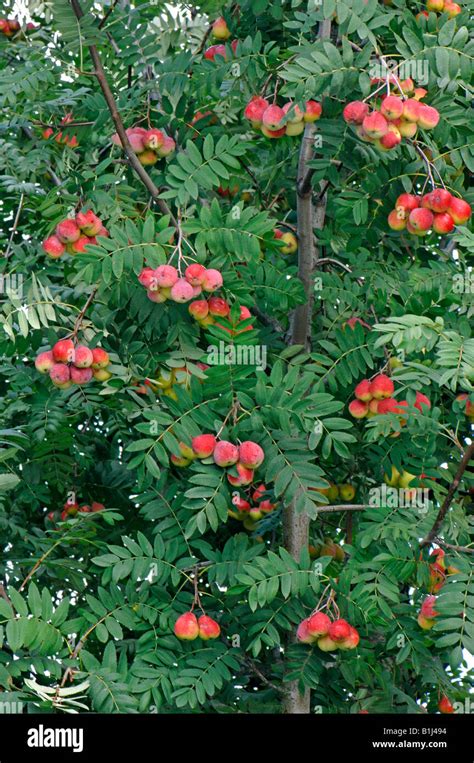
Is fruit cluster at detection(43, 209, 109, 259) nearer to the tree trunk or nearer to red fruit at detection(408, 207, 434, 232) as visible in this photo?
the tree trunk

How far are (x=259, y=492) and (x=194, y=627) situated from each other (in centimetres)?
63

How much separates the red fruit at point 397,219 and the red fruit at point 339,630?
1.07 m

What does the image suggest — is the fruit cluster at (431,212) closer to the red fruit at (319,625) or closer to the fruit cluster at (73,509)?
the red fruit at (319,625)

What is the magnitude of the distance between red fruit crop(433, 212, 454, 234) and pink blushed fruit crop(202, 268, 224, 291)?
2.04 feet

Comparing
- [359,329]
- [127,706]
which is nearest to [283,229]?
[359,329]

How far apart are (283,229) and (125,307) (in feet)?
2.49

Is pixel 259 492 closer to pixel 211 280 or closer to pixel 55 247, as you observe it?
pixel 211 280

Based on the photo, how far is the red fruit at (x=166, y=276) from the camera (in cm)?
273

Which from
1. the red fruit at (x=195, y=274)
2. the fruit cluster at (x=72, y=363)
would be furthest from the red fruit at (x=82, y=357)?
the red fruit at (x=195, y=274)

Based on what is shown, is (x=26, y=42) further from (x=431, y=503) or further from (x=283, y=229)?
(x=431, y=503)

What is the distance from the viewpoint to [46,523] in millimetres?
3695

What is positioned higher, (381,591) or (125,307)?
(125,307)

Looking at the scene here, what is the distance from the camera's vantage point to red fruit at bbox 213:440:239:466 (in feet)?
8.91

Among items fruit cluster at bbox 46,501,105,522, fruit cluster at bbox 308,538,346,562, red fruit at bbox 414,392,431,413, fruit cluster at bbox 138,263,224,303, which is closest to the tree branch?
fruit cluster at bbox 138,263,224,303
